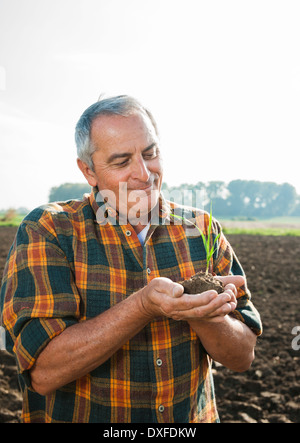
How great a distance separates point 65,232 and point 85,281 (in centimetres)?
25

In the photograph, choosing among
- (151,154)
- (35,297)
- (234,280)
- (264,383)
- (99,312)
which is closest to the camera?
(35,297)

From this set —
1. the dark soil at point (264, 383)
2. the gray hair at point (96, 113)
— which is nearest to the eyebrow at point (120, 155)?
the gray hair at point (96, 113)

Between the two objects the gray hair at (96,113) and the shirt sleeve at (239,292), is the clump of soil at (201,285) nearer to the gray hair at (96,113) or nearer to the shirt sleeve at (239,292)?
the shirt sleeve at (239,292)

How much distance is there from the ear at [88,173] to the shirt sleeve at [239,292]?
28.0 inches

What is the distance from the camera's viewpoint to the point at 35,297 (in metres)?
1.76

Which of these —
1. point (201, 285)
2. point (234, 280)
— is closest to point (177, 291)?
point (201, 285)

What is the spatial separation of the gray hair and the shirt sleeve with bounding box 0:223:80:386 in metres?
0.53

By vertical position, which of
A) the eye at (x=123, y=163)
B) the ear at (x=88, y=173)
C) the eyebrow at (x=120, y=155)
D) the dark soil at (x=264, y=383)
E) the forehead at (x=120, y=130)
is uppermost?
the forehead at (x=120, y=130)

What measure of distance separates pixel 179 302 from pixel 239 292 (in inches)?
20.5

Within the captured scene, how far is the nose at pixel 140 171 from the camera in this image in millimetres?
2043

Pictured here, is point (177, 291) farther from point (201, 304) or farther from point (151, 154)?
point (151, 154)

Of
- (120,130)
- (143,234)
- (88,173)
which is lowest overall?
(143,234)

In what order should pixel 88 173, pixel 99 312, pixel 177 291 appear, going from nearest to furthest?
pixel 177 291 → pixel 99 312 → pixel 88 173

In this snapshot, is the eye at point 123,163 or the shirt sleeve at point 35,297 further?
the eye at point 123,163
